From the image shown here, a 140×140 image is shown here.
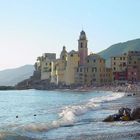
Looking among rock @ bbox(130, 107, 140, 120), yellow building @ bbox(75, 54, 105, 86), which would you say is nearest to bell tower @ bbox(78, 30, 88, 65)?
yellow building @ bbox(75, 54, 105, 86)

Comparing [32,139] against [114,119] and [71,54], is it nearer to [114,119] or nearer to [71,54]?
[114,119]

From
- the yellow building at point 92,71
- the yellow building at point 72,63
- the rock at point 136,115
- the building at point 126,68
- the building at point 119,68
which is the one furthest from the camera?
the yellow building at point 72,63

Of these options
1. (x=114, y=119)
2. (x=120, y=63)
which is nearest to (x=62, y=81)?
(x=120, y=63)

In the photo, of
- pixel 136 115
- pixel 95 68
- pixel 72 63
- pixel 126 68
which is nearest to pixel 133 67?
pixel 126 68

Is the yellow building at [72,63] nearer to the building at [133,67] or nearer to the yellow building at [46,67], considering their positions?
the building at [133,67]

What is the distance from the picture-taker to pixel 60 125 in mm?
36875

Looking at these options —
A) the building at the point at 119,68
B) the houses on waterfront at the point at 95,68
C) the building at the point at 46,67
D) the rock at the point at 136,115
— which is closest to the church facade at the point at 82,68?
the houses on waterfront at the point at 95,68

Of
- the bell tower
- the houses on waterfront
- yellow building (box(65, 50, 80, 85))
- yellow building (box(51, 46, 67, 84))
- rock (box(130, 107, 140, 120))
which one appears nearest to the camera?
rock (box(130, 107, 140, 120))

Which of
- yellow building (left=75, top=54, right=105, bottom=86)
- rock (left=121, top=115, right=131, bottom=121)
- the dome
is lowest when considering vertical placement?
rock (left=121, top=115, right=131, bottom=121)

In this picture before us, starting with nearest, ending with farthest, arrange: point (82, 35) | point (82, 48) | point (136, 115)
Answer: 1. point (136, 115)
2. point (82, 48)
3. point (82, 35)

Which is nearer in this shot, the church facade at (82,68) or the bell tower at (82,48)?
the church facade at (82,68)

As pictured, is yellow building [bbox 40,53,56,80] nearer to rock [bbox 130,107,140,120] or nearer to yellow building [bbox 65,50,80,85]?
yellow building [bbox 65,50,80,85]

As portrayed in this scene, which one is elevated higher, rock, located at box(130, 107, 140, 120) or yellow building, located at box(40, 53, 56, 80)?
yellow building, located at box(40, 53, 56, 80)

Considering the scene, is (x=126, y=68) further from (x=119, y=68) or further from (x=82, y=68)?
(x=82, y=68)
